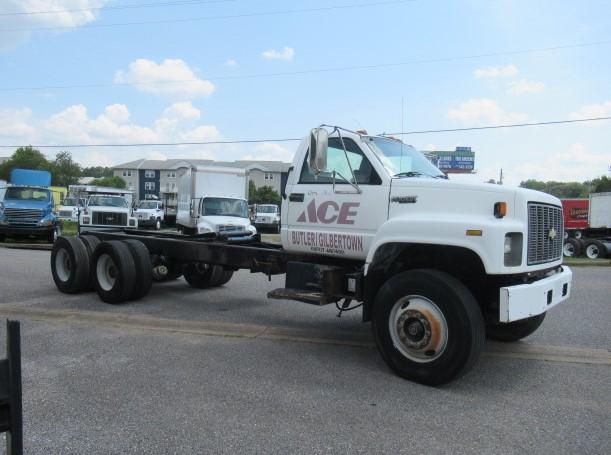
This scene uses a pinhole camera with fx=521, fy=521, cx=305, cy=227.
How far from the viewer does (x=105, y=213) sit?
22188 mm

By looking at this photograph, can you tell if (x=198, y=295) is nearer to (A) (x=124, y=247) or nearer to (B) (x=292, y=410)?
(A) (x=124, y=247)

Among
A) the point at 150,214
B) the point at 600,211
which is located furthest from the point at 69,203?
the point at 600,211

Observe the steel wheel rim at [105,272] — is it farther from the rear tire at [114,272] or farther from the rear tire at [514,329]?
the rear tire at [514,329]

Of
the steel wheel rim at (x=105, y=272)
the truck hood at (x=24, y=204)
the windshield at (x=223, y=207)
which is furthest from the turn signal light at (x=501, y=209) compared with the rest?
the truck hood at (x=24, y=204)

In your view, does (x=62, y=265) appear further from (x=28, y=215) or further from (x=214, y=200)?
(x=28, y=215)

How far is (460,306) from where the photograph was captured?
4402 millimetres

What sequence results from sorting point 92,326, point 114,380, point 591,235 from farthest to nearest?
point 591,235 < point 92,326 < point 114,380

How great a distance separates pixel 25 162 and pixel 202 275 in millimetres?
87588

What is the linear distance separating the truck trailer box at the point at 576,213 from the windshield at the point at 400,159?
70.9ft

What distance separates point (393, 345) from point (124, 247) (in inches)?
184

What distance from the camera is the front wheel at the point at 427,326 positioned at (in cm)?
439

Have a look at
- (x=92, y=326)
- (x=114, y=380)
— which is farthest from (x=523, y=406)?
(x=92, y=326)

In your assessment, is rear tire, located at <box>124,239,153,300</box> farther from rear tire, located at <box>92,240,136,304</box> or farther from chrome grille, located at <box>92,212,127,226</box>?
chrome grille, located at <box>92,212,127,226</box>

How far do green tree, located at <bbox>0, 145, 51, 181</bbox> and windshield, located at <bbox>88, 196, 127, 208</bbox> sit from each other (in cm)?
6920
